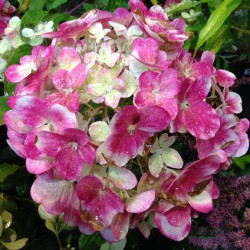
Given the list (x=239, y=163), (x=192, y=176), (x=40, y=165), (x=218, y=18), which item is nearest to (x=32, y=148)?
(x=40, y=165)

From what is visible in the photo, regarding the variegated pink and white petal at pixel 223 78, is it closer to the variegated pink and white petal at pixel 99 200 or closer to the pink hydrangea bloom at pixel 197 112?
the pink hydrangea bloom at pixel 197 112

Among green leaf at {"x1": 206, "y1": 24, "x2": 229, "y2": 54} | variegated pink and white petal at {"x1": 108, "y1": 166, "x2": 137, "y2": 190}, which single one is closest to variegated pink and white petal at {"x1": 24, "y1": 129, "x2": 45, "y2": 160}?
variegated pink and white petal at {"x1": 108, "y1": 166, "x2": 137, "y2": 190}

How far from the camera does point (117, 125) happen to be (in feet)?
2.02

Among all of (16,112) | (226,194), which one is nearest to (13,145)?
(16,112)

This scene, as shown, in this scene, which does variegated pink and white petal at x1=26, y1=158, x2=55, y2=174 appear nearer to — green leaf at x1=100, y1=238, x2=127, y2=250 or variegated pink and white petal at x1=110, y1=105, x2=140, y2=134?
variegated pink and white petal at x1=110, y1=105, x2=140, y2=134

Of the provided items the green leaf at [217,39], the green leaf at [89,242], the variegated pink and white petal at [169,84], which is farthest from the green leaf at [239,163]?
the variegated pink and white petal at [169,84]

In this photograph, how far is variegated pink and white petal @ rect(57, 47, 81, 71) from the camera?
0.68 metres

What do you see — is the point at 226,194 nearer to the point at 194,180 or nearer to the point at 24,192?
the point at 194,180

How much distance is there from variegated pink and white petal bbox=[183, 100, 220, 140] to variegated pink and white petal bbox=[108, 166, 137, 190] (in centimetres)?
11

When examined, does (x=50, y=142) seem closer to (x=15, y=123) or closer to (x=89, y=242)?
(x=15, y=123)

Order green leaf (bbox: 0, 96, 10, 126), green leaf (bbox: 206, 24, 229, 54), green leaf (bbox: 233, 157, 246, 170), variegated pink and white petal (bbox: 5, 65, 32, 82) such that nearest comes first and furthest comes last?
1. variegated pink and white petal (bbox: 5, 65, 32, 82)
2. green leaf (bbox: 0, 96, 10, 126)
3. green leaf (bbox: 206, 24, 229, 54)
4. green leaf (bbox: 233, 157, 246, 170)

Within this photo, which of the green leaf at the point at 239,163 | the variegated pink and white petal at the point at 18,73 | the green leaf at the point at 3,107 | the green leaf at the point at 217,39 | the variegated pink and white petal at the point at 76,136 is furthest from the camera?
the green leaf at the point at 239,163

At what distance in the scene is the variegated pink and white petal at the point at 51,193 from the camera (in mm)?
672

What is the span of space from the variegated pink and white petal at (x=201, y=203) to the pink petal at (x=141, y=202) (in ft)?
0.24
